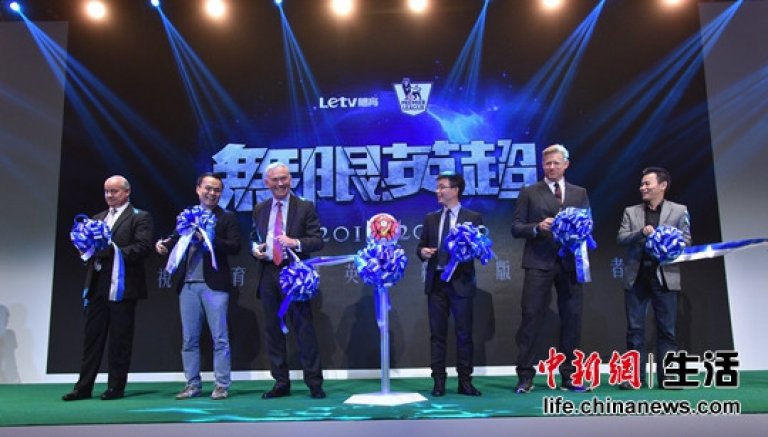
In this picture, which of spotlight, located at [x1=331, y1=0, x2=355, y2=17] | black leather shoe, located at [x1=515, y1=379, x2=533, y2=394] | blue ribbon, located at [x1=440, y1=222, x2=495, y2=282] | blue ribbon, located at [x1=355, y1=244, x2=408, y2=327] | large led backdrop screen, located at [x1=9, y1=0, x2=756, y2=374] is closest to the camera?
blue ribbon, located at [x1=355, y1=244, x2=408, y2=327]

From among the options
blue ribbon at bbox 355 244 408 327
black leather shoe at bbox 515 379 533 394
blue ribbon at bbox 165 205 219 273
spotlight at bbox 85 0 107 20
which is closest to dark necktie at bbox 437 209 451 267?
blue ribbon at bbox 355 244 408 327

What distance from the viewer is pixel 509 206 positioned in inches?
249

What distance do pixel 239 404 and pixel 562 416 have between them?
2162 millimetres

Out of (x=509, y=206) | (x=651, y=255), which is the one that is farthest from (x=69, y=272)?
(x=651, y=255)

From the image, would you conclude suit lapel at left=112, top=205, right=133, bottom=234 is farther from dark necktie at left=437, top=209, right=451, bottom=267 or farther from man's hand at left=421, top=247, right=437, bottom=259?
dark necktie at left=437, top=209, right=451, bottom=267

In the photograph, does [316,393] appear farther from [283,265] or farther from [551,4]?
[551,4]

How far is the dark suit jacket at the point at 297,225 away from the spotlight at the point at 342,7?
2640mm

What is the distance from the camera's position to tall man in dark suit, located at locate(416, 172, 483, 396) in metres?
4.72

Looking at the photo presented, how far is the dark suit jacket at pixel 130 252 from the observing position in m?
4.85

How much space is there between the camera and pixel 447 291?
15.8 feet

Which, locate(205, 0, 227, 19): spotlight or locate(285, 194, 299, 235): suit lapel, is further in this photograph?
locate(205, 0, 227, 19): spotlight

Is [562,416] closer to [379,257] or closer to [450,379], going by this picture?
[379,257]

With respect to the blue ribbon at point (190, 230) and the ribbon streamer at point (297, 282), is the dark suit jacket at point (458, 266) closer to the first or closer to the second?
the ribbon streamer at point (297, 282)

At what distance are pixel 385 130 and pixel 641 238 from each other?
275cm
